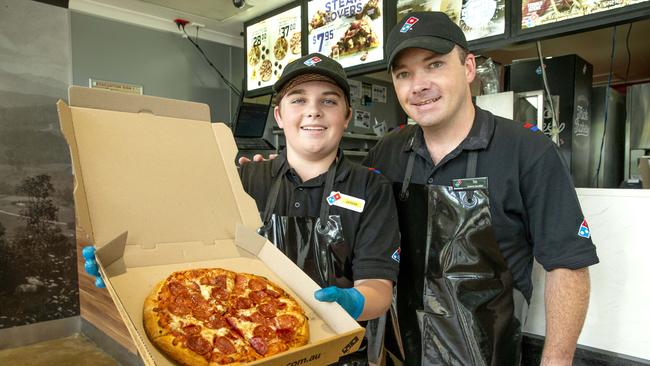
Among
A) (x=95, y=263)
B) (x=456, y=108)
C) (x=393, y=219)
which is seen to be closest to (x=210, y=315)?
(x=95, y=263)

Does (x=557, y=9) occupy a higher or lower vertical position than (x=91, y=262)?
higher

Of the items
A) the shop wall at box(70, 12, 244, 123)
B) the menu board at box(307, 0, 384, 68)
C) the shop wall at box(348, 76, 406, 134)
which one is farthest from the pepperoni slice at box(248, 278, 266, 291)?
the shop wall at box(70, 12, 244, 123)

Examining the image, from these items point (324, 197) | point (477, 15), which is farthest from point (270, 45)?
point (324, 197)

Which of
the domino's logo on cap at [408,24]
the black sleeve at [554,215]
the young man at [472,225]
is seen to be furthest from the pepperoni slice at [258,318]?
the domino's logo on cap at [408,24]

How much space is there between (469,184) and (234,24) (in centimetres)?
358

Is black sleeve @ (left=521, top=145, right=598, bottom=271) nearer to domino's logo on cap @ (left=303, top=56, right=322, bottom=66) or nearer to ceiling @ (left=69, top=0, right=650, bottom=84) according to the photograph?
domino's logo on cap @ (left=303, top=56, right=322, bottom=66)

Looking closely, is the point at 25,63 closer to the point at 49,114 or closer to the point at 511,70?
A: the point at 49,114

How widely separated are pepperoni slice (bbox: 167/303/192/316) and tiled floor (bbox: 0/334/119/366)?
2.05 metres

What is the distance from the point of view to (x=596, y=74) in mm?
5258

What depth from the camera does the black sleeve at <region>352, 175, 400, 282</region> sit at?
1106 millimetres

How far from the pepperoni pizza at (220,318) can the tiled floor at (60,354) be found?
6.71 ft

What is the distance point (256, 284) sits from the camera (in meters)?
1.06

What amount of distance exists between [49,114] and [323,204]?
7.28 ft

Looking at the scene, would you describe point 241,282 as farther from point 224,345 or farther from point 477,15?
point 477,15
